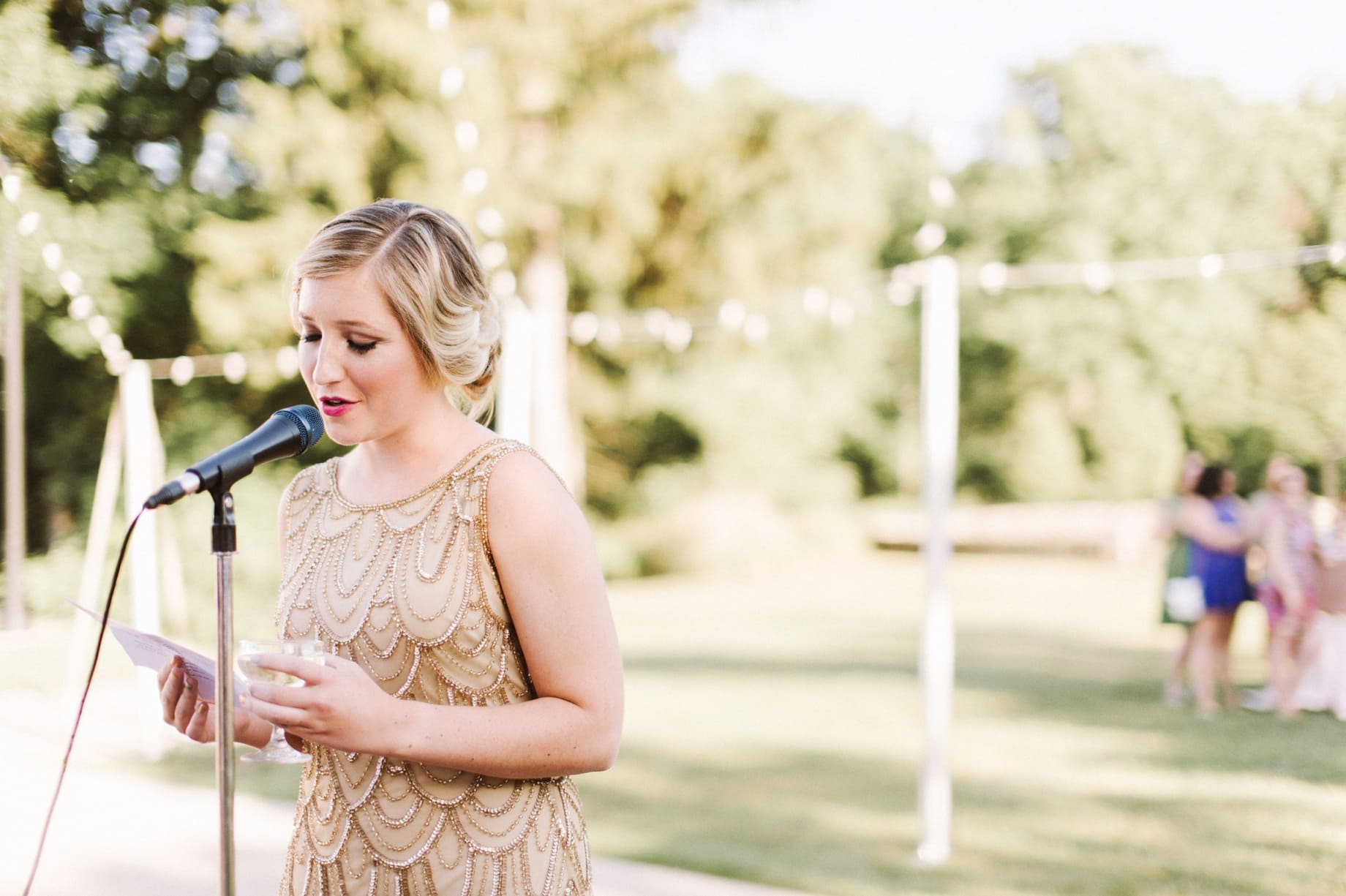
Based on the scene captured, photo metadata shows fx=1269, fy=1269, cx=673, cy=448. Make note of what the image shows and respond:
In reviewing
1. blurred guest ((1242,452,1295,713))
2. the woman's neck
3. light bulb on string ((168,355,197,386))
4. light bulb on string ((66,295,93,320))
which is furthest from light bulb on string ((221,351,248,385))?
the woman's neck

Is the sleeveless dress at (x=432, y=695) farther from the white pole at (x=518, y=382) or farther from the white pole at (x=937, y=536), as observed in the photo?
the white pole at (x=518, y=382)

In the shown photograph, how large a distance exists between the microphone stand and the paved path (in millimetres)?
2545

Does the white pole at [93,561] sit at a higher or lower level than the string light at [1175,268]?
lower

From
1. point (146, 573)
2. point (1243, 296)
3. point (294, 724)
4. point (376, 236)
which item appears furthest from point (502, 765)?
point (146, 573)

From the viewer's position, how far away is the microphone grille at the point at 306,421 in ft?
5.19

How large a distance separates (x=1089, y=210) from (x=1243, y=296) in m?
4.20

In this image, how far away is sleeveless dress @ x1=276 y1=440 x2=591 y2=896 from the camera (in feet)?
5.04

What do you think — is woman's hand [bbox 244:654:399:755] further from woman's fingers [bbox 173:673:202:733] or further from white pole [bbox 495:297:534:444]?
white pole [bbox 495:297:534:444]

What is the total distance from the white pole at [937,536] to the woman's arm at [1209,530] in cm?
328

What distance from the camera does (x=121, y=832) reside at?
5.35 metres

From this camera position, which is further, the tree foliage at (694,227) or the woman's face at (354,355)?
the tree foliage at (694,227)

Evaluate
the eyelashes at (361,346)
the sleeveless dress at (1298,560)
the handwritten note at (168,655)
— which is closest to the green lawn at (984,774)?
the sleeveless dress at (1298,560)

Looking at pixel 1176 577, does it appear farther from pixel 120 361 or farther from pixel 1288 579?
pixel 120 361

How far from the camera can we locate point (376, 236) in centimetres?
153
